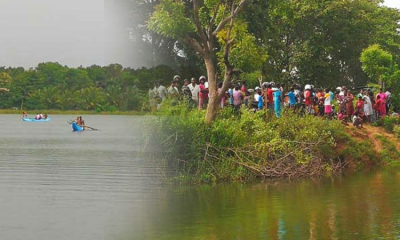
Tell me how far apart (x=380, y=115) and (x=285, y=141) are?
8.61 m

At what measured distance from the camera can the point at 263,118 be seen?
78.2 ft

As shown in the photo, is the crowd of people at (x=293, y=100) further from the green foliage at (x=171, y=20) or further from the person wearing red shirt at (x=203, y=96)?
the green foliage at (x=171, y=20)

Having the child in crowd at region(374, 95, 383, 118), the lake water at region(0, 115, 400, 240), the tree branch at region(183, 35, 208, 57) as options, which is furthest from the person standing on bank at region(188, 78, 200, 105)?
the child in crowd at region(374, 95, 383, 118)

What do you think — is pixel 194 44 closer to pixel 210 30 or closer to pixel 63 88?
pixel 210 30

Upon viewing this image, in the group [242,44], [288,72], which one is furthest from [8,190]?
[288,72]

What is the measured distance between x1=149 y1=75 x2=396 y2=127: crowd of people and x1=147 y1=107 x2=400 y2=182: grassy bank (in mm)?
1660

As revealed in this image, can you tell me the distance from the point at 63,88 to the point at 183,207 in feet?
272

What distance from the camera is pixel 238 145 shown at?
2161 cm

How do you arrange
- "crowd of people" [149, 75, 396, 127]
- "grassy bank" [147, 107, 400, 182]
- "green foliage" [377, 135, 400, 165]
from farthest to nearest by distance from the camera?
1. "green foliage" [377, 135, 400, 165]
2. "crowd of people" [149, 75, 396, 127]
3. "grassy bank" [147, 107, 400, 182]

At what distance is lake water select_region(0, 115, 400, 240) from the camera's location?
14.3m

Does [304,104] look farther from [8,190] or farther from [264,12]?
[8,190]

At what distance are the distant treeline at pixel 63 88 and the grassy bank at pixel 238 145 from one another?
66299 mm

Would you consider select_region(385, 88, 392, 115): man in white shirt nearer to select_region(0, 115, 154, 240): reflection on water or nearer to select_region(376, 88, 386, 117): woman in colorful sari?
select_region(376, 88, 386, 117): woman in colorful sari

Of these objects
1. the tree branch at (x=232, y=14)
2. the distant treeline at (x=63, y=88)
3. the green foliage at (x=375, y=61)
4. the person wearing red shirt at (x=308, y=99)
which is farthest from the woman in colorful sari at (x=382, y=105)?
the distant treeline at (x=63, y=88)
